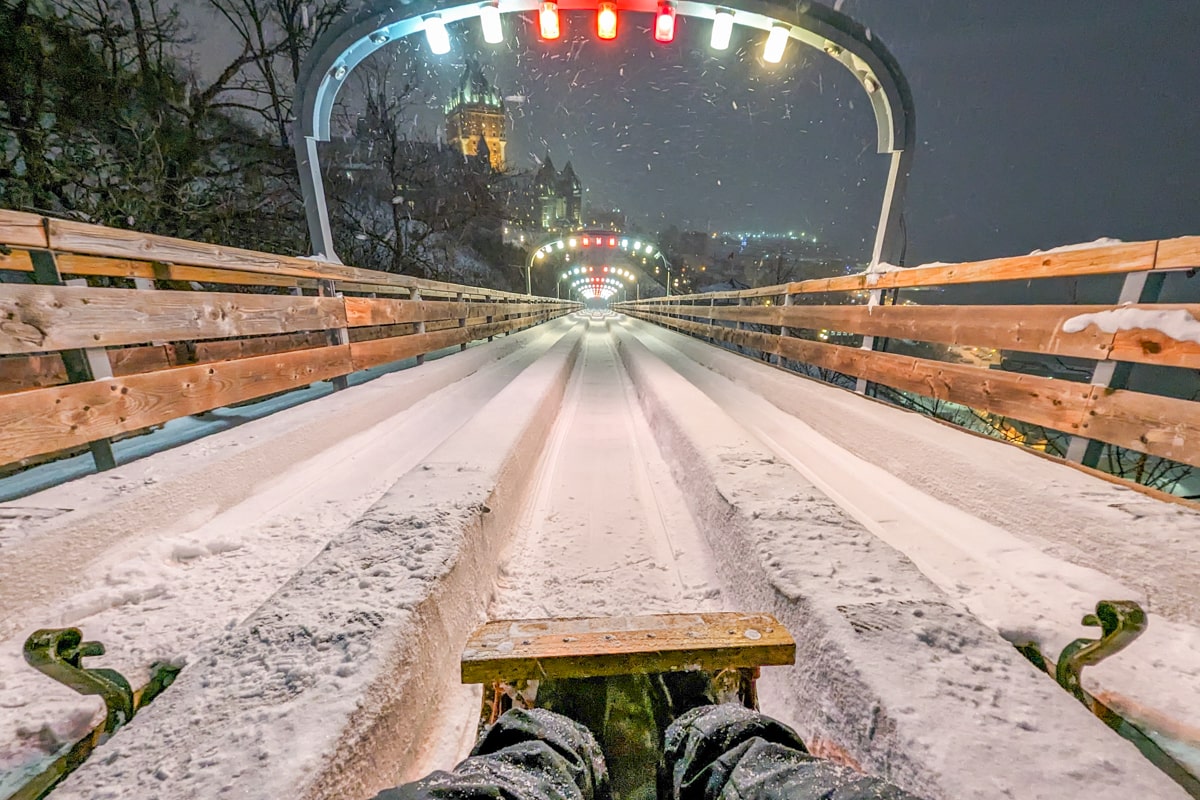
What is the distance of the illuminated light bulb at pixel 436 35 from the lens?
476cm

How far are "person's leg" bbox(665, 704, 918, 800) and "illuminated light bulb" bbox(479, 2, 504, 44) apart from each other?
6.39 metres

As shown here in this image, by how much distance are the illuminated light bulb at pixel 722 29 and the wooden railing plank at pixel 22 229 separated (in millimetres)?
5826

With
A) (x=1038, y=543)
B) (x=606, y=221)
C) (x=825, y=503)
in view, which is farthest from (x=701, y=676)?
(x=606, y=221)

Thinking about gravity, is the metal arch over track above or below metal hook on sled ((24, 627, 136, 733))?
above

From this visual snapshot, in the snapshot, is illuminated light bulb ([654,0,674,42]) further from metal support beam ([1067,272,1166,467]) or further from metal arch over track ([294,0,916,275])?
metal support beam ([1067,272,1166,467])

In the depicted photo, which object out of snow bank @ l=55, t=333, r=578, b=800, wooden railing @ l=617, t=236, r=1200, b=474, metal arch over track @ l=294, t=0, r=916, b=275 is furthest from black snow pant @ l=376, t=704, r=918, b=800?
metal arch over track @ l=294, t=0, r=916, b=275

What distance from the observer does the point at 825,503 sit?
1713 millimetres

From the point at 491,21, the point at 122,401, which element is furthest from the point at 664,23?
the point at 122,401

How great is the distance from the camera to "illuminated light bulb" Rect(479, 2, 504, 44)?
471cm

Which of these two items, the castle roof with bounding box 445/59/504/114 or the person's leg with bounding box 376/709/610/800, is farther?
the castle roof with bounding box 445/59/504/114

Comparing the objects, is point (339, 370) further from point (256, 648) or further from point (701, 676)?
point (701, 676)

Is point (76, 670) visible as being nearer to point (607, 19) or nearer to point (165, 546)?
point (165, 546)

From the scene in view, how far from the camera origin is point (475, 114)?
73125mm

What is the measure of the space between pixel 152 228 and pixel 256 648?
907 centimetres
